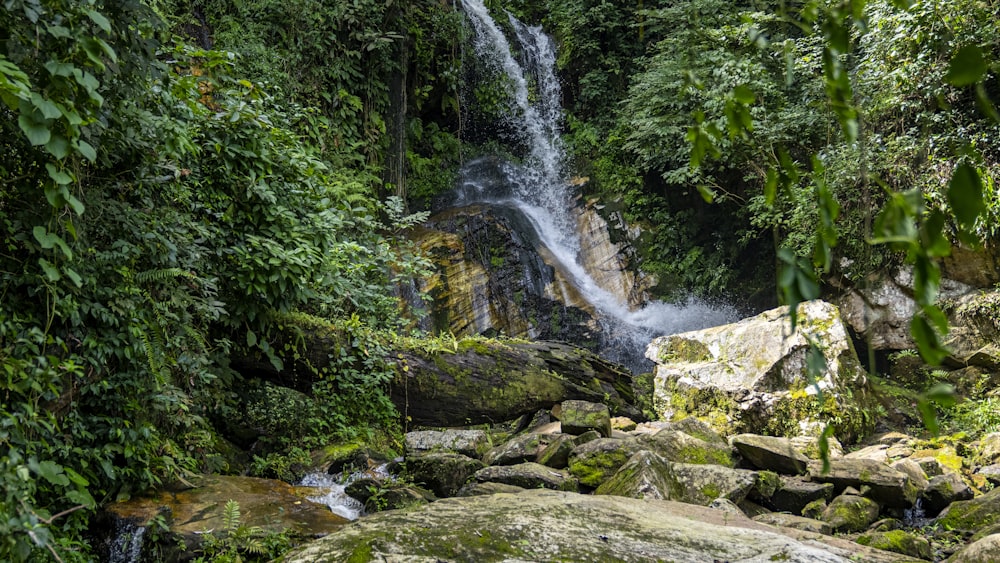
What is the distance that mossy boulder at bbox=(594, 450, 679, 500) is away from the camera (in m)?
4.88

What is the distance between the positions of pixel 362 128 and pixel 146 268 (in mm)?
8343

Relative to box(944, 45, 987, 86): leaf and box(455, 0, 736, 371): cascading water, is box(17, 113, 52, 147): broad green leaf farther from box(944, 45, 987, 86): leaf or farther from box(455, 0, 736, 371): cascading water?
box(455, 0, 736, 371): cascading water

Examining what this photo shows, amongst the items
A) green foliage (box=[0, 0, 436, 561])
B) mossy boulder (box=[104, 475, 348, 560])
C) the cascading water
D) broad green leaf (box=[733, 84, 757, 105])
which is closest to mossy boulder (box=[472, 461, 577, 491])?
mossy boulder (box=[104, 475, 348, 560])

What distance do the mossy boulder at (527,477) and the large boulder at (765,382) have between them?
12.7 ft

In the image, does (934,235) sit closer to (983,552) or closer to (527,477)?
(983,552)

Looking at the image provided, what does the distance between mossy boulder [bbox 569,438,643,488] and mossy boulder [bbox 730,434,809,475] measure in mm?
1244

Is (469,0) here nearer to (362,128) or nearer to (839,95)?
(362,128)

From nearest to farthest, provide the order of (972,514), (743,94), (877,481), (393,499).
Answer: (743,94) < (393,499) < (972,514) < (877,481)

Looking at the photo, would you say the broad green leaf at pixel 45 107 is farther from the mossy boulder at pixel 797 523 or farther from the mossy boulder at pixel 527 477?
the mossy boulder at pixel 797 523

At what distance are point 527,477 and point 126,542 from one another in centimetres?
281

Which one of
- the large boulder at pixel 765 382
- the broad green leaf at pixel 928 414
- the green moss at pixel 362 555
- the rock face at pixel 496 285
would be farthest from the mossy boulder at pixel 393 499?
the rock face at pixel 496 285

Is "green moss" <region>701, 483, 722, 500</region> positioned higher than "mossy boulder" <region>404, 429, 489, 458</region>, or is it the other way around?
"mossy boulder" <region>404, 429, 489, 458</region>

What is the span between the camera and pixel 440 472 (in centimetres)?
545

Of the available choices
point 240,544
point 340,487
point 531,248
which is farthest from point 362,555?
point 531,248
